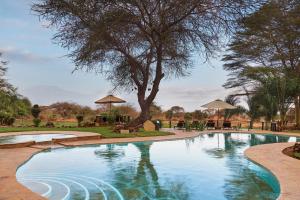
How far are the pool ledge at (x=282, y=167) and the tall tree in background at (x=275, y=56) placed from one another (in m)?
10.7

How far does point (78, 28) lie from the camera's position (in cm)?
2200

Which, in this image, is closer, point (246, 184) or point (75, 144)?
point (246, 184)

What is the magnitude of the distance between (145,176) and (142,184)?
34.8 inches

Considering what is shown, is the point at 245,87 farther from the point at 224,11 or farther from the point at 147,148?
the point at 147,148

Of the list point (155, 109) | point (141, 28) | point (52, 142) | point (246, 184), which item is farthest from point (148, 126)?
point (155, 109)

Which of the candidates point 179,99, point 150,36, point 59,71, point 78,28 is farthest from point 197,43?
point 179,99

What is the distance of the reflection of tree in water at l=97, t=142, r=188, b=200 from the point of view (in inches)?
272

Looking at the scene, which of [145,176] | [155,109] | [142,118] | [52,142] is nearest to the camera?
[145,176]

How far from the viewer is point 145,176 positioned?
8.77 metres

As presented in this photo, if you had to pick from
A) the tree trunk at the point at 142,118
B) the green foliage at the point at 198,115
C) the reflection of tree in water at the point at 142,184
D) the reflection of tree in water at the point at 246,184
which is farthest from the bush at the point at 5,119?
the reflection of tree in water at the point at 246,184

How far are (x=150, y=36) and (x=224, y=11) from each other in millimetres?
4609

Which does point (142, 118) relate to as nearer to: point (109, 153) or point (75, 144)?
point (75, 144)

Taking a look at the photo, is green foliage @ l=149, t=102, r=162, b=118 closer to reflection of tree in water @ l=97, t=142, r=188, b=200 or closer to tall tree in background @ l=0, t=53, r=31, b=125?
tall tree in background @ l=0, t=53, r=31, b=125

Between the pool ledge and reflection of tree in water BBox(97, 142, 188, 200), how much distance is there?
1819mm
